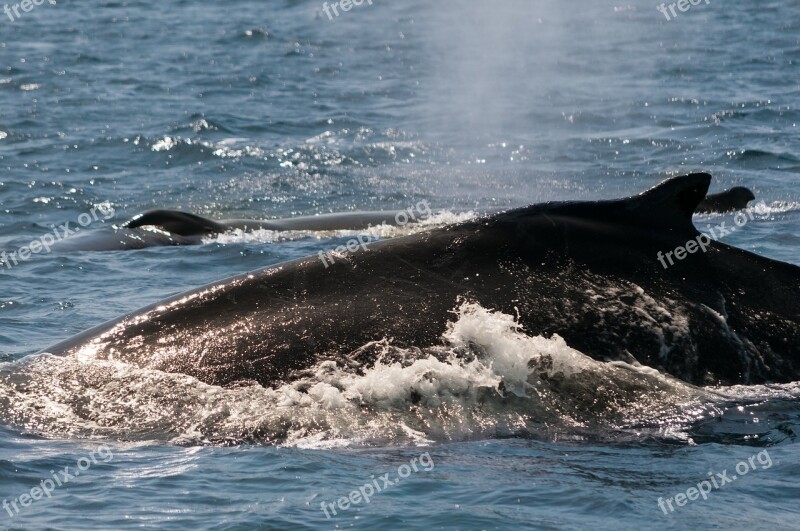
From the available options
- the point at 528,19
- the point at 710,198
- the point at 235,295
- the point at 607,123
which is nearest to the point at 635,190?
the point at 710,198

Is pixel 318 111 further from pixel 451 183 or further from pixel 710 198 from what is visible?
pixel 710 198

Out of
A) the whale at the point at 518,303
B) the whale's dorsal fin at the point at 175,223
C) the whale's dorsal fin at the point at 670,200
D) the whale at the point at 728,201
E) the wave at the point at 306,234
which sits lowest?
the whale at the point at 728,201

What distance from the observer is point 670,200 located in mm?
8539

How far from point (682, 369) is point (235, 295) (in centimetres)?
291

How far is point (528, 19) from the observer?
4447 cm

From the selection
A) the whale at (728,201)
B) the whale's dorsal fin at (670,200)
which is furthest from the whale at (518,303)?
the whale at (728,201)

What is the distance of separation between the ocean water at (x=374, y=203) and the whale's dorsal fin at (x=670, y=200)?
3.62ft

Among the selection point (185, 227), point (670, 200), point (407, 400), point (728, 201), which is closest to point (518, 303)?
point (407, 400)

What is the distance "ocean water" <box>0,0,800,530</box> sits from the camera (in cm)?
695

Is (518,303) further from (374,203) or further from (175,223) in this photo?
(374,203)

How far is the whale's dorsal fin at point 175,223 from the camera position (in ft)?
55.4

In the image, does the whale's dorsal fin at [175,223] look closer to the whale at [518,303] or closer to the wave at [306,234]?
the wave at [306,234]

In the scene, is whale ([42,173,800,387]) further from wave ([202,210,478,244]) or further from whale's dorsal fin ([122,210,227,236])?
whale's dorsal fin ([122,210,227,236])

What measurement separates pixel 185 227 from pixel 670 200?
31.2 feet
